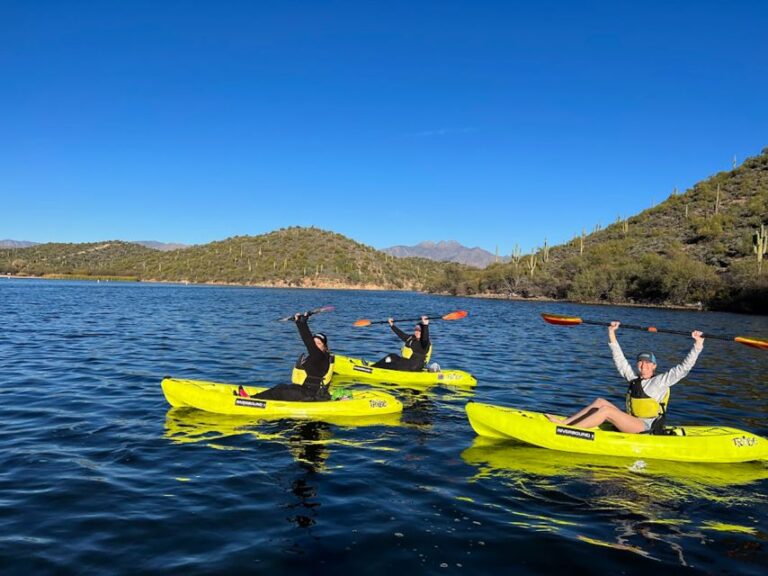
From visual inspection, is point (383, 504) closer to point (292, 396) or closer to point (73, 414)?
point (292, 396)

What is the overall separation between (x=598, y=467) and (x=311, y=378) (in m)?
5.24

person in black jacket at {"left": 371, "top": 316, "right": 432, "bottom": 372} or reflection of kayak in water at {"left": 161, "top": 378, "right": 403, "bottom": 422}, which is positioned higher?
person in black jacket at {"left": 371, "top": 316, "right": 432, "bottom": 372}

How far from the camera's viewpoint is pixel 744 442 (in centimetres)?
834

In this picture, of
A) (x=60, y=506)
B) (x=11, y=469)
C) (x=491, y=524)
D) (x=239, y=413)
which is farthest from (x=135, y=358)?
(x=491, y=524)

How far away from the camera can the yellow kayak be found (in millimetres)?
14078

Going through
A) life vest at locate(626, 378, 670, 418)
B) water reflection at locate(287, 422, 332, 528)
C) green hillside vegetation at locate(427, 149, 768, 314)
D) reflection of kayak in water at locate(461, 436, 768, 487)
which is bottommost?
reflection of kayak in water at locate(461, 436, 768, 487)

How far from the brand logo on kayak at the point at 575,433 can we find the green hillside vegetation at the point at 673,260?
47.9 metres

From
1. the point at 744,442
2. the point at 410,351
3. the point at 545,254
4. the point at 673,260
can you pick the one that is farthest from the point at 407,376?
the point at 545,254

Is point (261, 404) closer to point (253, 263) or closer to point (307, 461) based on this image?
point (307, 461)

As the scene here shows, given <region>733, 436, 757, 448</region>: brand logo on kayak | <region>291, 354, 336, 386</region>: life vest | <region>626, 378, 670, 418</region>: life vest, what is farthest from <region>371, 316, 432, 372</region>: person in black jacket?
<region>733, 436, 757, 448</region>: brand logo on kayak

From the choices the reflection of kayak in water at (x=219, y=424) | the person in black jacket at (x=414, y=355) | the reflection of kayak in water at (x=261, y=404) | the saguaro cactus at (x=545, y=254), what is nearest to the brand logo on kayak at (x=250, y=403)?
the reflection of kayak in water at (x=261, y=404)

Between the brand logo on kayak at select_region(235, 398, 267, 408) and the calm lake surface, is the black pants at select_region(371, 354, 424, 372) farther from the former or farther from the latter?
the brand logo on kayak at select_region(235, 398, 267, 408)

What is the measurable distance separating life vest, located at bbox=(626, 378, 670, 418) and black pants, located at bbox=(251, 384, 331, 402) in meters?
5.45

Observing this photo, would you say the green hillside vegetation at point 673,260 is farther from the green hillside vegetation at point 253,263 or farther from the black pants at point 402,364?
the black pants at point 402,364
